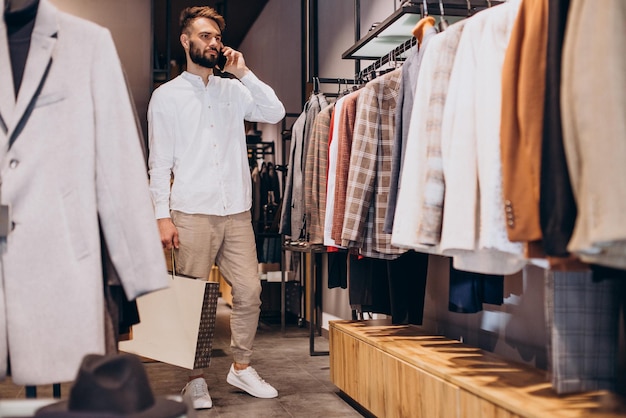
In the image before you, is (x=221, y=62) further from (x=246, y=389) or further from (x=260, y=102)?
(x=246, y=389)

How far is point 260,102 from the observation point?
332 cm

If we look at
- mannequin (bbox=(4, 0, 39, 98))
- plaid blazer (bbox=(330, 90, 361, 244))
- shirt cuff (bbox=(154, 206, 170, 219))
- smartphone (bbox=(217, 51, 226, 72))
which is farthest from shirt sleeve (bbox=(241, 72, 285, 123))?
mannequin (bbox=(4, 0, 39, 98))

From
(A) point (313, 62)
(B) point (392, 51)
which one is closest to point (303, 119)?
(B) point (392, 51)

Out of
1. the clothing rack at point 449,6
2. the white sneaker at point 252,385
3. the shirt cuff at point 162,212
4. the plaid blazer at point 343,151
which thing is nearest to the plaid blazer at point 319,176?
the plaid blazer at point 343,151

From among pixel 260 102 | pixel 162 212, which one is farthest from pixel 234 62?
pixel 162 212

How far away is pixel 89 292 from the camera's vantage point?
54.5 inches

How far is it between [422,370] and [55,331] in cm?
134

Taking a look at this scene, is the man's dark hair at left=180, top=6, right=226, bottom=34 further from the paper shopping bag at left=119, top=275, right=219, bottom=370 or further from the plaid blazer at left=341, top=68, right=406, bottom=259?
the paper shopping bag at left=119, top=275, right=219, bottom=370

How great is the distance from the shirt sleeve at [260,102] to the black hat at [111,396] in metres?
2.36

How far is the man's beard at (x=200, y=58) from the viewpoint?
10.2 feet

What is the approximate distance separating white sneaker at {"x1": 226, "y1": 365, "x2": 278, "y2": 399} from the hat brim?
90.9 inches

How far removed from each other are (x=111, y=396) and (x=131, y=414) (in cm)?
4

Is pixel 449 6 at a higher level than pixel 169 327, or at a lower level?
higher

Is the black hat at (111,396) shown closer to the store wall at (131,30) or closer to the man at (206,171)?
the man at (206,171)
